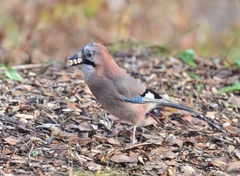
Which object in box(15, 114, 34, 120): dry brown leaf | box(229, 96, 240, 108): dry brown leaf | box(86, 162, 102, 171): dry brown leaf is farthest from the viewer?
box(229, 96, 240, 108): dry brown leaf

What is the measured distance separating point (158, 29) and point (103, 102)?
5929 mm

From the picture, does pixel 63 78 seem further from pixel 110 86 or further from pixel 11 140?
pixel 11 140

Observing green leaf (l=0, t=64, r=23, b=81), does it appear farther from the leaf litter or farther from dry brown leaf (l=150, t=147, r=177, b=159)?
dry brown leaf (l=150, t=147, r=177, b=159)

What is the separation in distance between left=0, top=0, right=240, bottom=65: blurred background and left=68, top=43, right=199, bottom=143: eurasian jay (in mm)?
3601

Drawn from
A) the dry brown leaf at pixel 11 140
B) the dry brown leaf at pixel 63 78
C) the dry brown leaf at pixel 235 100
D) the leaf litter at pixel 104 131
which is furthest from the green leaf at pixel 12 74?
the dry brown leaf at pixel 235 100

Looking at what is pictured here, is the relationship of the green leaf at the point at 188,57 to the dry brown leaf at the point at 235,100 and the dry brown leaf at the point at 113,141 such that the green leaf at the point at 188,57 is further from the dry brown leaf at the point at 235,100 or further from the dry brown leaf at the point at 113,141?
the dry brown leaf at the point at 113,141

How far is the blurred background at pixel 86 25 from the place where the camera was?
29.7 ft

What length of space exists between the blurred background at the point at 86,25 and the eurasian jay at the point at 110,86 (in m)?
3.60

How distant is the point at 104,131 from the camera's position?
187 inches

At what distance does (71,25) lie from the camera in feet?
30.1

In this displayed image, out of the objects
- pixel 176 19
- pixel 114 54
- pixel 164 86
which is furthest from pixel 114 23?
pixel 164 86

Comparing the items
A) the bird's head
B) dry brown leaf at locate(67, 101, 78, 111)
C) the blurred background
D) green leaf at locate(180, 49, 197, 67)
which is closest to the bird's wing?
the bird's head

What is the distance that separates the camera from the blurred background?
9.05 metres

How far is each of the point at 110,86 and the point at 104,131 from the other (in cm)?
46
